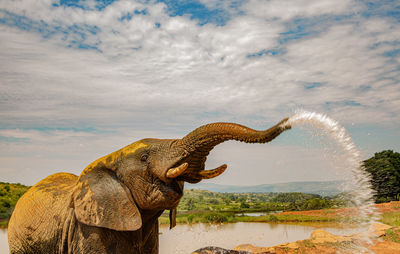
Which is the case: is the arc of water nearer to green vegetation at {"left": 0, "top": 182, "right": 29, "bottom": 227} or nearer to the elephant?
the elephant

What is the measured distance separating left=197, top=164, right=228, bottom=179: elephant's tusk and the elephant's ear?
121 cm

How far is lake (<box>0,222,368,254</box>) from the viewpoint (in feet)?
48.0

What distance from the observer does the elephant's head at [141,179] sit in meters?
5.36

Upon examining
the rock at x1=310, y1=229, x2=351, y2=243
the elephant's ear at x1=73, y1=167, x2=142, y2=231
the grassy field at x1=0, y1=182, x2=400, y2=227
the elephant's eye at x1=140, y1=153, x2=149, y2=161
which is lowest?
the rock at x1=310, y1=229, x2=351, y2=243

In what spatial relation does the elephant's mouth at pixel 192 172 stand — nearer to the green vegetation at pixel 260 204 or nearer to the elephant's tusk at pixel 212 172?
the elephant's tusk at pixel 212 172

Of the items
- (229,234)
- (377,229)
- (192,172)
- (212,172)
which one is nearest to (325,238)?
(377,229)

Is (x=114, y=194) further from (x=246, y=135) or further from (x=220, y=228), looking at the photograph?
(x=220, y=228)

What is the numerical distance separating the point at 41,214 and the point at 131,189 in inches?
85.6

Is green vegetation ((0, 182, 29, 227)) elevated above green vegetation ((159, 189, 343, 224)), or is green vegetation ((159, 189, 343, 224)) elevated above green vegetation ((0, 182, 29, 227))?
green vegetation ((0, 182, 29, 227))

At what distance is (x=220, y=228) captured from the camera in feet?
63.0

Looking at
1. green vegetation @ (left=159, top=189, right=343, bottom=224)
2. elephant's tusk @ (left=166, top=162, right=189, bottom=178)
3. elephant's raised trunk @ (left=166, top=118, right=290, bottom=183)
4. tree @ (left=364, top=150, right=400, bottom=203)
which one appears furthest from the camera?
tree @ (left=364, top=150, right=400, bottom=203)

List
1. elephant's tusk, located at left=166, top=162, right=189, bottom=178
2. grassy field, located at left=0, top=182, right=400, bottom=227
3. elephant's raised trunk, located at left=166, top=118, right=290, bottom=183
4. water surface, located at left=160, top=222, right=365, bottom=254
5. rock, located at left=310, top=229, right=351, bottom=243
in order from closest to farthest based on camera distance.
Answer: elephant's raised trunk, located at left=166, top=118, right=290, bottom=183
elephant's tusk, located at left=166, top=162, right=189, bottom=178
rock, located at left=310, top=229, right=351, bottom=243
water surface, located at left=160, top=222, right=365, bottom=254
grassy field, located at left=0, top=182, right=400, bottom=227

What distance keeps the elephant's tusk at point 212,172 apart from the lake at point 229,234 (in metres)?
8.65

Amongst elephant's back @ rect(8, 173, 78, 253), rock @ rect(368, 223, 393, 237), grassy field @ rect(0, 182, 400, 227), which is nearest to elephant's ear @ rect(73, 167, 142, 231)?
elephant's back @ rect(8, 173, 78, 253)
